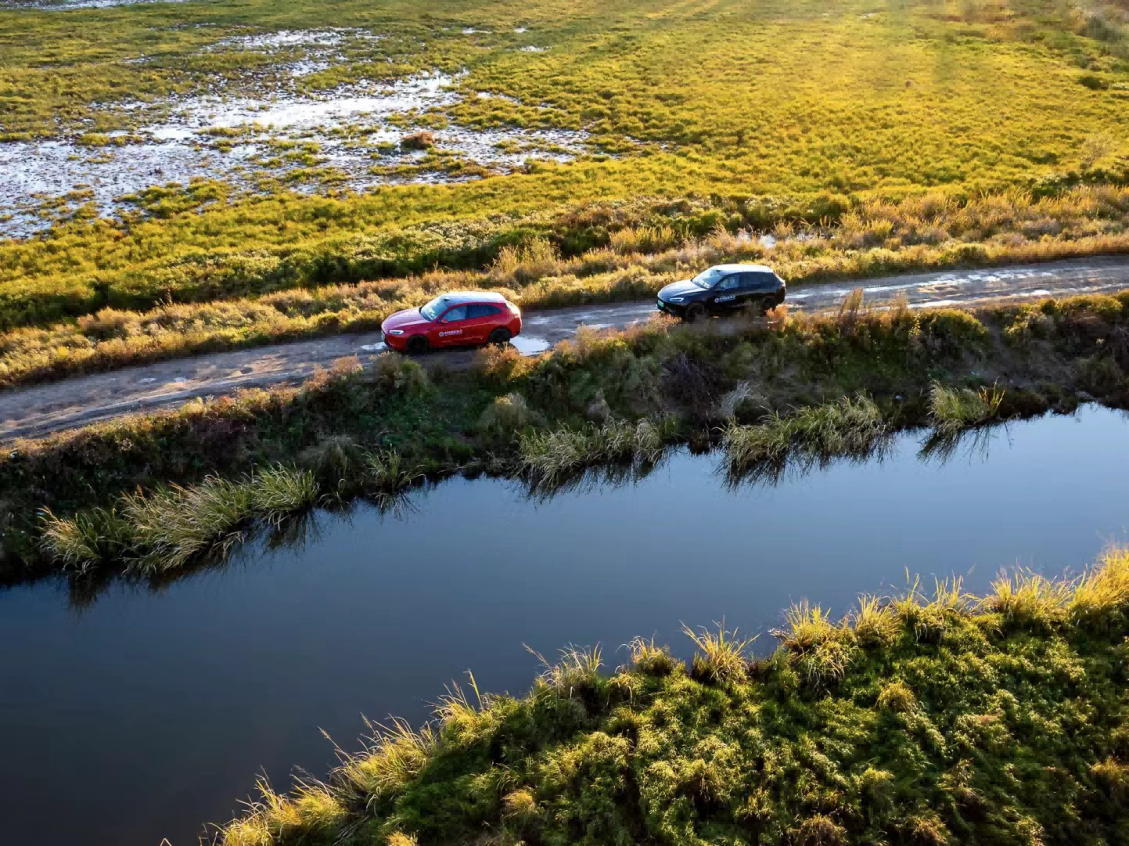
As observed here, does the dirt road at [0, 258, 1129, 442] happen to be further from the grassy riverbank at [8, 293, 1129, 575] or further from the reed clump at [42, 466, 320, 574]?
the reed clump at [42, 466, 320, 574]

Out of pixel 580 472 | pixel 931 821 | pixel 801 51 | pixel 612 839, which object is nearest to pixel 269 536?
pixel 580 472

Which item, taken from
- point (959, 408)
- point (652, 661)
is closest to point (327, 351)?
point (652, 661)

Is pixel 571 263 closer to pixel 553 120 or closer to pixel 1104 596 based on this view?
pixel 1104 596

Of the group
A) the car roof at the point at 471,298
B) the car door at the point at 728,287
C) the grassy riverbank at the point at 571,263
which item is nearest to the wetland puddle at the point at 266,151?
the grassy riverbank at the point at 571,263

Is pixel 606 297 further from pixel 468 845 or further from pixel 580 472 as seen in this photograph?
pixel 468 845

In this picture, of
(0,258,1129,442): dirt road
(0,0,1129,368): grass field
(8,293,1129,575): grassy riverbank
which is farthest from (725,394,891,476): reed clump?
(0,0,1129,368): grass field

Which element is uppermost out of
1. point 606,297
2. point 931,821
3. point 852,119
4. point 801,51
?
point 801,51

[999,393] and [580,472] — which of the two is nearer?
[580,472]

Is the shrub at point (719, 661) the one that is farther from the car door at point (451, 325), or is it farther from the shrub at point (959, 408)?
the car door at point (451, 325)
